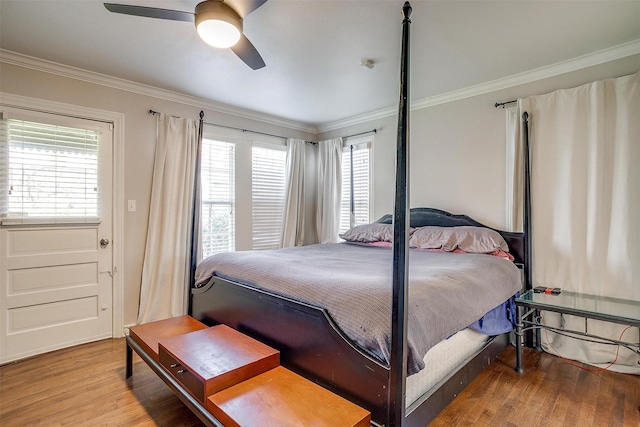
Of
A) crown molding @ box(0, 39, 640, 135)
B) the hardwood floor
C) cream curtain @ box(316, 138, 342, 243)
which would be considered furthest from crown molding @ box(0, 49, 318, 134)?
the hardwood floor

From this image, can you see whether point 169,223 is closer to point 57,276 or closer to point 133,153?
point 133,153

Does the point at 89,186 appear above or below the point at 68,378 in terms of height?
above

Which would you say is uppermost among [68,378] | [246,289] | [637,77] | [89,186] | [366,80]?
[366,80]

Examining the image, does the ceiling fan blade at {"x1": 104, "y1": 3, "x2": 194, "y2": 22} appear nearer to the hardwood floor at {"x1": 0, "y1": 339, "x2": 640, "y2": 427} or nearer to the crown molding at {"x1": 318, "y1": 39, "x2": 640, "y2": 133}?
the hardwood floor at {"x1": 0, "y1": 339, "x2": 640, "y2": 427}

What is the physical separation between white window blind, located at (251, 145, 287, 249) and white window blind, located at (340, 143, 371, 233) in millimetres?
862

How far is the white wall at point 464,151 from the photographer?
3.03 metres

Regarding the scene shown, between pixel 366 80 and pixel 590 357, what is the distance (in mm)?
2987

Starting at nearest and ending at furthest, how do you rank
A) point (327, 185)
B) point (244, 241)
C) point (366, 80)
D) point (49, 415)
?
point (49, 415) → point (366, 80) → point (244, 241) → point (327, 185)

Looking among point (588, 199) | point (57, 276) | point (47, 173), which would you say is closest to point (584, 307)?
point (588, 199)

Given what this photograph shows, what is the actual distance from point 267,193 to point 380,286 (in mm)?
2962

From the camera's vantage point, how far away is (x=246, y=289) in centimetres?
209

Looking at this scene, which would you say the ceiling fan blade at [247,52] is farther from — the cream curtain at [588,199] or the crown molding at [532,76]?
the cream curtain at [588,199]

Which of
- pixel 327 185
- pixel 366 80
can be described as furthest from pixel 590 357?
pixel 327 185

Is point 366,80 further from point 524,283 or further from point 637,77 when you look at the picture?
point 524,283
